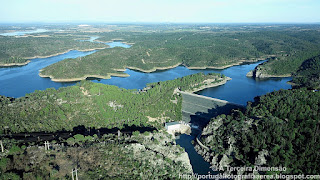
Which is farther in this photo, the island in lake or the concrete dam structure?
the concrete dam structure

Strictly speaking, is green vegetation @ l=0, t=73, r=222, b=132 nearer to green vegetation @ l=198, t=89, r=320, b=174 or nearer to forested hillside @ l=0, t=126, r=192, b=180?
forested hillside @ l=0, t=126, r=192, b=180

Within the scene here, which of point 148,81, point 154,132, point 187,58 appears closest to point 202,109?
point 154,132

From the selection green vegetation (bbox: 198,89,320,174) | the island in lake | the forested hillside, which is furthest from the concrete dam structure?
the forested hillside

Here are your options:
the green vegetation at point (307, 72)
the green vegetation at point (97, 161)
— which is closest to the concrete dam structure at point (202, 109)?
the green vegetation at point (97, 161)

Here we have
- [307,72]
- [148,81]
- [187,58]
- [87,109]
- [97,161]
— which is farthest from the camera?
[187,58]

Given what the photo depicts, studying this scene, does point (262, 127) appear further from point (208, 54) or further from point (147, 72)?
point (208, 54)

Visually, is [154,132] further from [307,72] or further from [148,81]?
[307,72]
